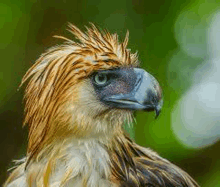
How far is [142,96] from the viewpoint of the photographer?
4117 millimetres

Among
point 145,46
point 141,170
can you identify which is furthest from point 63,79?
point 145,46

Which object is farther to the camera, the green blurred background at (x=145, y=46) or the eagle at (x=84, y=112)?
the green blurred background at (x=145, y=46)

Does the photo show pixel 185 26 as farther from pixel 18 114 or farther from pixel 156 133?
pixel 18 114

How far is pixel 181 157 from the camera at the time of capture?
26.8 feet

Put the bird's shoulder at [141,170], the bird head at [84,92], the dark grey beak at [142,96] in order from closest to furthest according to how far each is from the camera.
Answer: the dark grey beak at [142,96]
the bird head at [84,92]
the bird's shoulder at [141,170]

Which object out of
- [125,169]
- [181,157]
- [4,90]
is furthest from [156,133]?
[125,169]

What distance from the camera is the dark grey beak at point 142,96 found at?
4070mm

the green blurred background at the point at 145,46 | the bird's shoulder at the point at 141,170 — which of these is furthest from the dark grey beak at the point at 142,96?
the green blurred background at the point at 145,46

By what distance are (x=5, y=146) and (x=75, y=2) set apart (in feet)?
6.54

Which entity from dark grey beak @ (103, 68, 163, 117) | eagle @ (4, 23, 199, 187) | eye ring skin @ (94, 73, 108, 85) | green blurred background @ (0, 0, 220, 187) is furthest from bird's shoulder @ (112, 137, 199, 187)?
green blurred background @ (0, 0, 220, 187)

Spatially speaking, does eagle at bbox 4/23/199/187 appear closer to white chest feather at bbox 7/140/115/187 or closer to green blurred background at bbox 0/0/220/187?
white chest feather at bbox 7/140/115/187

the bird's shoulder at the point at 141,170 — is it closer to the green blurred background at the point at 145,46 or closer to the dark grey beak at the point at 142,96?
the dark grey beak at the point at 142,96

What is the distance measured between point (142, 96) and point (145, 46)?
4249 mm

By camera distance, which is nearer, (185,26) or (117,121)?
(117,121)
